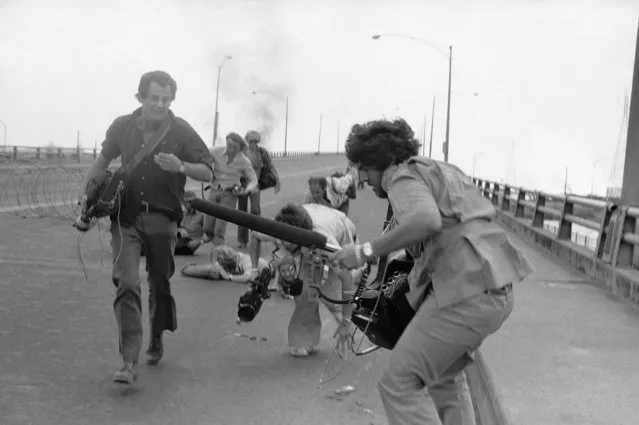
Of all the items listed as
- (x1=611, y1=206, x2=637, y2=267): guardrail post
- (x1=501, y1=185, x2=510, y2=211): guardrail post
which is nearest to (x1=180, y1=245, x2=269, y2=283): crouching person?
(x1=611, y1=206, x2=637, y2=267): guardrail post

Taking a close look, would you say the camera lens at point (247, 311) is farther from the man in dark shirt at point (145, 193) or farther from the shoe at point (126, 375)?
the shoe at point (126, 375)

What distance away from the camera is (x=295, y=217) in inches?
285

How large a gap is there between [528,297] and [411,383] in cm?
683

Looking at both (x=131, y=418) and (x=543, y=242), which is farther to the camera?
(x=543, y=242)

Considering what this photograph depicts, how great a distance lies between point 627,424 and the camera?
17.4 ft

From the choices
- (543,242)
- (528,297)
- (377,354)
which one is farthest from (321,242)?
(543,242)

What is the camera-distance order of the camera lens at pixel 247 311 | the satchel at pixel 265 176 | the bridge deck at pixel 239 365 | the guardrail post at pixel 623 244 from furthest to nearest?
the satchel at pixel 265 176, the guardrail post at pixel 623 244, the camera lens at pixel 247 311, the bridge deck at pixel 239 365

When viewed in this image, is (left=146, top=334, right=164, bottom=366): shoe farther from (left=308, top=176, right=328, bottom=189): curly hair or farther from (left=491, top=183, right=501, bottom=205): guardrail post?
(left=491, top=183, right=501, bottom=205): guardrail post

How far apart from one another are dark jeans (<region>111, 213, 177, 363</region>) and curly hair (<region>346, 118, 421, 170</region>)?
267cm

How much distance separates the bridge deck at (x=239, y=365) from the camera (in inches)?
231

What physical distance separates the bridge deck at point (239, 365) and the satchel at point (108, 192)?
1.15 meters

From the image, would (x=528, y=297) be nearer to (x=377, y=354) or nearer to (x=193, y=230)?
(x=377, y=354)

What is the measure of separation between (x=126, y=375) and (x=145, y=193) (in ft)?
3.96

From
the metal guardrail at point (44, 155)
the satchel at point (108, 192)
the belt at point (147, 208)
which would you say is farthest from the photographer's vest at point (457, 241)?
the metal guardrail at point (44, 155)
